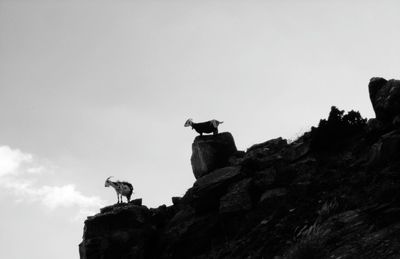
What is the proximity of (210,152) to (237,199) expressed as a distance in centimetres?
568

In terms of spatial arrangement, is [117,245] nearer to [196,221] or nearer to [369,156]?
[196,221]

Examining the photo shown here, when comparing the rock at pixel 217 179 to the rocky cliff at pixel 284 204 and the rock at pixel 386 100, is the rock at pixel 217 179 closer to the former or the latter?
the rocky cliff at pixel 284 204

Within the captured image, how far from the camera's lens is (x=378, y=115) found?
21.4 m

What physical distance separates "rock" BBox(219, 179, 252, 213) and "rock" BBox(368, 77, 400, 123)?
7.33 metres

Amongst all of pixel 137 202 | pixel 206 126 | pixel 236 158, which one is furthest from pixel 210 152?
pixel 137 202

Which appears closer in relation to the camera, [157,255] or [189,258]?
[189,258]

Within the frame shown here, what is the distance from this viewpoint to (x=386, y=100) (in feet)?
68.5

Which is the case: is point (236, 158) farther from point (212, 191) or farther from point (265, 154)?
Result: point (212, 191)

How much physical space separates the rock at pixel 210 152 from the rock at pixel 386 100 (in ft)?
29.7

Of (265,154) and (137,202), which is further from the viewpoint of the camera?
(137,202)

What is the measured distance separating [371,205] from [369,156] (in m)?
5.59

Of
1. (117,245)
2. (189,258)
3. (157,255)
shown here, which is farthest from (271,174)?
(117,245)

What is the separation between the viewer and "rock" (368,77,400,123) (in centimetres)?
2053

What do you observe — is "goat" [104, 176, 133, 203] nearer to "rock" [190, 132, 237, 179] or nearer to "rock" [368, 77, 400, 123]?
"rock" [190, 132, 237, 179]
